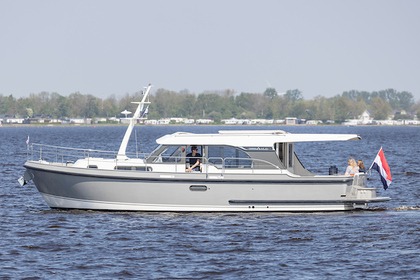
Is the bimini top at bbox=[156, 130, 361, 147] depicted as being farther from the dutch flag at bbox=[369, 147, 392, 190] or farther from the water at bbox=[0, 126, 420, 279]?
the water at bbox=[0, 126, 420, 279]

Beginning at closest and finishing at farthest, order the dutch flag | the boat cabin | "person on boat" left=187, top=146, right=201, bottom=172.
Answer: "person on boat" left=187, top=146, right=201, bottom=172 → the boat cabin → the dutch flag

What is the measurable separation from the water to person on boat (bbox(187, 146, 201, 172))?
1514mm

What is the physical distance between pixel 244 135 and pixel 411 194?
11.4m

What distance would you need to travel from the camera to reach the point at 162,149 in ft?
104

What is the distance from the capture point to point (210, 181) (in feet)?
101

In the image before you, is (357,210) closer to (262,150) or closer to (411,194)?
(262,150)

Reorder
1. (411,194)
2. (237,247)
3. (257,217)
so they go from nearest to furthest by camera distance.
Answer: (237,247) → (257,217) → (411,194)

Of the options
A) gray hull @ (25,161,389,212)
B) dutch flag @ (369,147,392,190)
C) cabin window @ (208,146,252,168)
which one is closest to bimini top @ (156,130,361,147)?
cabin window @ (208,146,252,168)

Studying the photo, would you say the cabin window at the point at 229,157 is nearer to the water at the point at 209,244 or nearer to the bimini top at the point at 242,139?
the bimini top at the point at 242,139

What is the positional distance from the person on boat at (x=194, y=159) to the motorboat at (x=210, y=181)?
0.06 meters

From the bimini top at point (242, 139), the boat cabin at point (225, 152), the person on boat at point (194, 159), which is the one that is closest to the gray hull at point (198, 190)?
the person on boat at point (194, 159)

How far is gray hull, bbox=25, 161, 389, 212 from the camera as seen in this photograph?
30719mm

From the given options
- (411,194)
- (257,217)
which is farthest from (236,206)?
(411,194)

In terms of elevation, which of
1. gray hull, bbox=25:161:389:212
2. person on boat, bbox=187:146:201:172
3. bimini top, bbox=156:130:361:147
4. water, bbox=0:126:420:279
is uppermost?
bimini top, bbox=156:130:361:147
